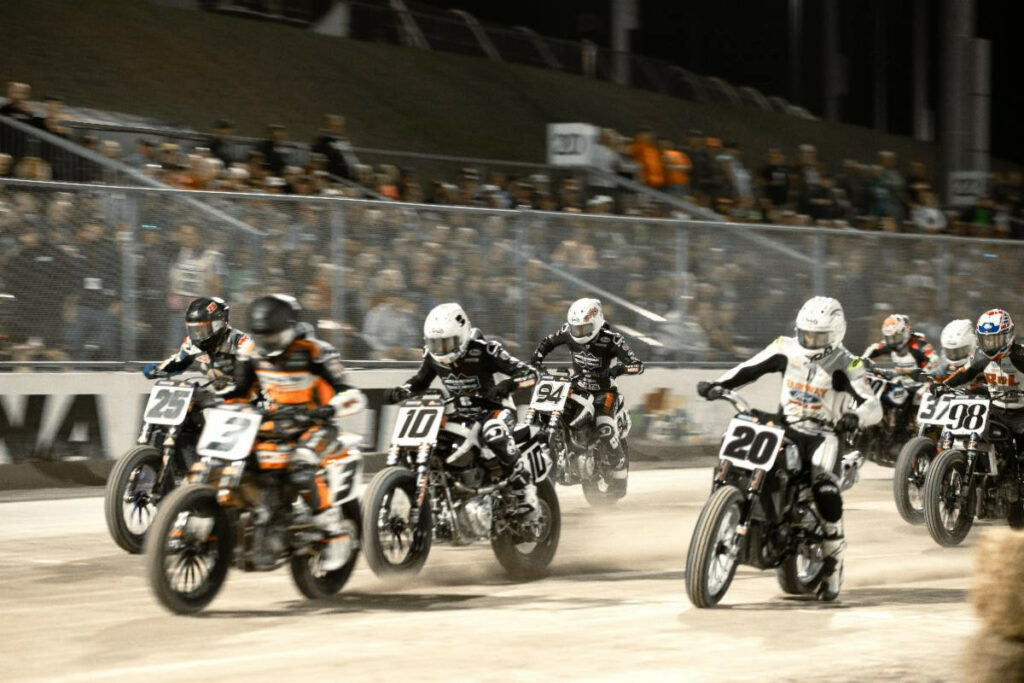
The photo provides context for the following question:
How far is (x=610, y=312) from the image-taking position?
1862 cm

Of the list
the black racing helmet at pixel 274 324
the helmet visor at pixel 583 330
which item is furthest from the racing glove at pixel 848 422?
the helmet visor at pixel 583 330

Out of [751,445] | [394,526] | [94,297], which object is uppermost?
[94,297]

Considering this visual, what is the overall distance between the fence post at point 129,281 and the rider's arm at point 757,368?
7.11 metres

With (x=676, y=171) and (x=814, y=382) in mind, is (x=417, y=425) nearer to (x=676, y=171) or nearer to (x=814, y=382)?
(x=814, y=382)

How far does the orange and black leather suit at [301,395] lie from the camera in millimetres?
8836

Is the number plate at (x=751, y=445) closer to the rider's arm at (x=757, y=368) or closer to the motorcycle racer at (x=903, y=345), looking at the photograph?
the rider's arm at (x=757, y=368)

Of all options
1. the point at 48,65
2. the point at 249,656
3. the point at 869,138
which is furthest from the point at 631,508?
the point at 869,138

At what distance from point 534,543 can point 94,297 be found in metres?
6.10

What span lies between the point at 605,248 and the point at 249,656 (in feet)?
38.3

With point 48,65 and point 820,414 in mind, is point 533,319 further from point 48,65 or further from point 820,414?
point 48,65

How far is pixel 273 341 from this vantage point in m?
8.98

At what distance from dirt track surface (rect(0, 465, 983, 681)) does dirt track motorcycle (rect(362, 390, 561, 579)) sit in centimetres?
24

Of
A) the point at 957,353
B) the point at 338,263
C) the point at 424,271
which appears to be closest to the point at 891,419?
the point at 957,353

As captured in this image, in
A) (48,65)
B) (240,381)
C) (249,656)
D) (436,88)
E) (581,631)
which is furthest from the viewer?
(436,88)
